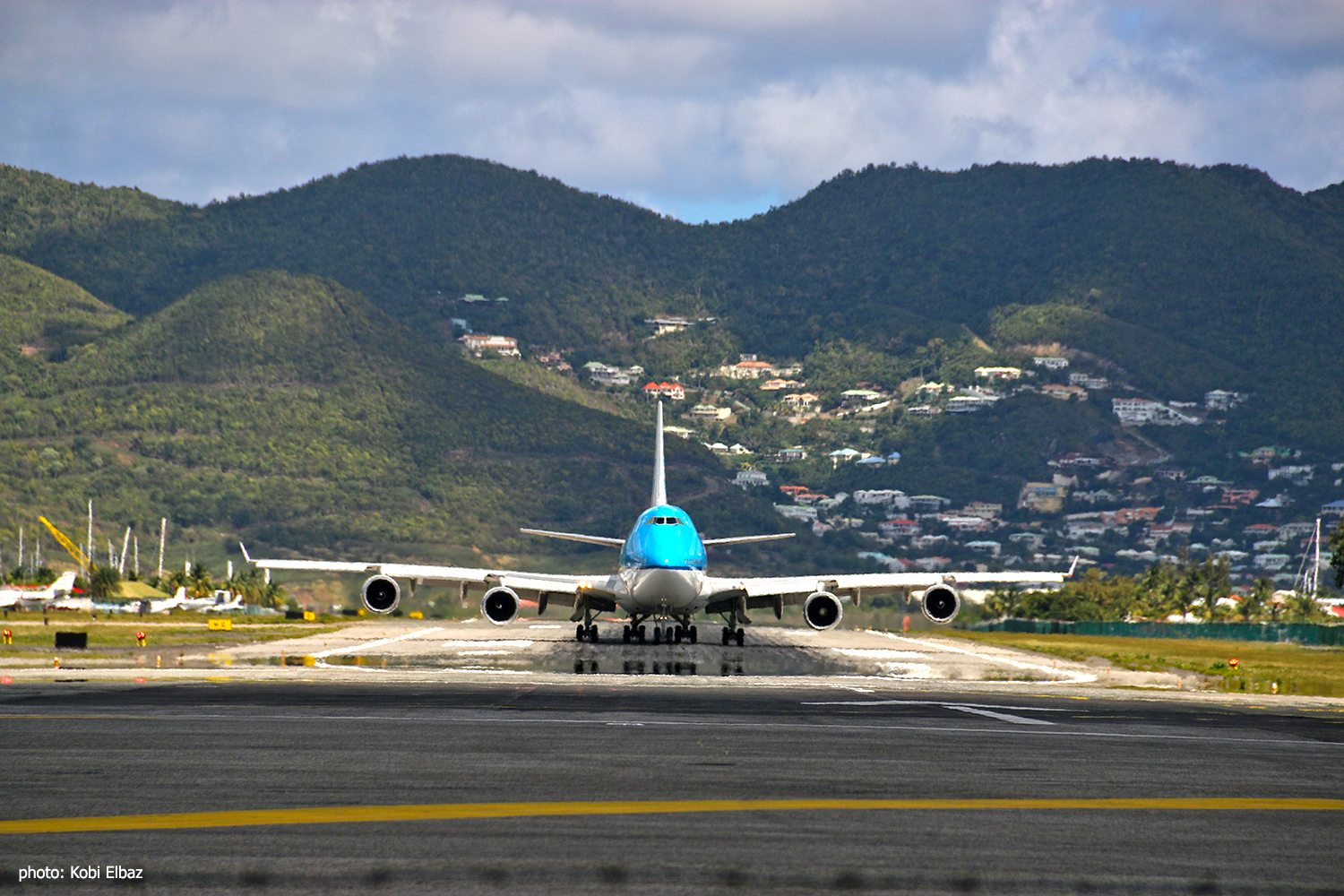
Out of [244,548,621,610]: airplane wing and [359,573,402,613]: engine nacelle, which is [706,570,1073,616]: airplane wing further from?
[359,573,402,613]: engine nacelle

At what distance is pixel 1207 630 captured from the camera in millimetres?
88312

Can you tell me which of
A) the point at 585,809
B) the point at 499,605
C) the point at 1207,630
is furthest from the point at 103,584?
the point at 585,809

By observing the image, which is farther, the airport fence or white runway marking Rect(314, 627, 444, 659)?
the airport fence

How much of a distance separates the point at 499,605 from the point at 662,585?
6.35 m

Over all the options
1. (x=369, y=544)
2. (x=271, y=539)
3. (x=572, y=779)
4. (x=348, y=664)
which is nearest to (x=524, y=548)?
(x=369, y=544)

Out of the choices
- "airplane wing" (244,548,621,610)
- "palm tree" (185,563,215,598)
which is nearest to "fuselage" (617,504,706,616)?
"airplane wing" (244,548,621,610)

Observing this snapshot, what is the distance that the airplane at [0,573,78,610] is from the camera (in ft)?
303

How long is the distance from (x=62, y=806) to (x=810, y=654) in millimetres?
39523

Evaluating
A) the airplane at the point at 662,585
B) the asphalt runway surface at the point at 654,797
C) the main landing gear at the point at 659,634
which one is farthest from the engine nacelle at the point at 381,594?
the asphalt runway surface at the point at 654,797

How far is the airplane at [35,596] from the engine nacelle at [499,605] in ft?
202

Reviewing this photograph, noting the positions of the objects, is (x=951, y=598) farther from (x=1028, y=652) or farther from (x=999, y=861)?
(x=999, y=861)

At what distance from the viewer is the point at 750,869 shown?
10211 millimetres

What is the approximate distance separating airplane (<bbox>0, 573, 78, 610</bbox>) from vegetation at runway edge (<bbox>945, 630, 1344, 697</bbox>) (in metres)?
69.7

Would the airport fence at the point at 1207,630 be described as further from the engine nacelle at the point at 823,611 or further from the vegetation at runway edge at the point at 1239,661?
the engine nacelle at the point at 823,611
